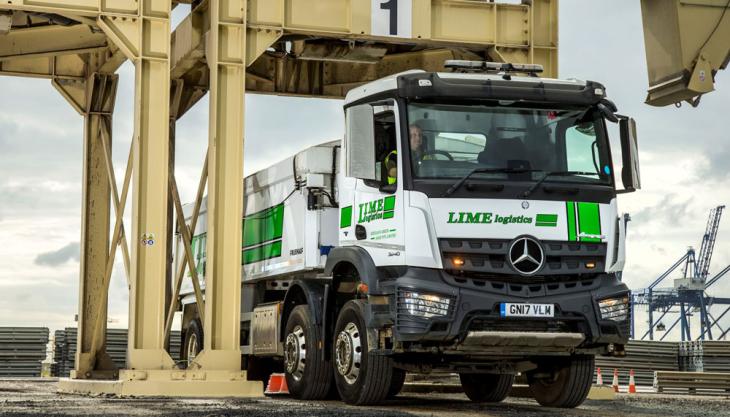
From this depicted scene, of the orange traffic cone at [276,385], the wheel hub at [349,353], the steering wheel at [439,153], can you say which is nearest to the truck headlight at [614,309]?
the steering wheel at [439,153]

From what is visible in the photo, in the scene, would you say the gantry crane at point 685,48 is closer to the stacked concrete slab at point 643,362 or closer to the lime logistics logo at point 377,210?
the lime logistics logo at point 377,210

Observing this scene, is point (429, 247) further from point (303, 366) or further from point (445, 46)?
Answer: point (445, 46)

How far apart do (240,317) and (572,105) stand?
238 inches

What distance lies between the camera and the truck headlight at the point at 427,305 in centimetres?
1089

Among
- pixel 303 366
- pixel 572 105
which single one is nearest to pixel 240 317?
pixel 303 366

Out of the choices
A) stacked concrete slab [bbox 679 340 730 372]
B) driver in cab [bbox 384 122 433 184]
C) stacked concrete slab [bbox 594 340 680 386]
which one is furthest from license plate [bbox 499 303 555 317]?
stacked concrete slab [bbox 594 340 680 386]

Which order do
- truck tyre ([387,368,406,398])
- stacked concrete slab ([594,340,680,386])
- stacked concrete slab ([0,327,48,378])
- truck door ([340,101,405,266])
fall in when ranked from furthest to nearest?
stacked concrete slab ([594,340,680,386]), stacked concrete slab ([0,327,48,378]), truck tyre ([387,368,406,398]), truck door ([340,101,405,266])

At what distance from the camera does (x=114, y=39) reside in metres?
15.0

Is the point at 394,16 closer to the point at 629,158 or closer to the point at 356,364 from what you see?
the point at 629,158

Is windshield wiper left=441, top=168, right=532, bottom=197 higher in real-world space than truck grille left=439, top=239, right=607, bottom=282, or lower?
higher

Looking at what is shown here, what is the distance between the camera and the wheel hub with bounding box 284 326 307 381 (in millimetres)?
13398

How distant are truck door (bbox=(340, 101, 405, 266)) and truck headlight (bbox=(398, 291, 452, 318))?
430 mm

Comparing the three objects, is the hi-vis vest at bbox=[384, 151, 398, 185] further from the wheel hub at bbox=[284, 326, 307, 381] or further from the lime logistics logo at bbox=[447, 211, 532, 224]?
the wheel hub at bbox=[284, 326, 307, 381]

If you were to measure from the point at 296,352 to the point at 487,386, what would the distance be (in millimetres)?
2591
